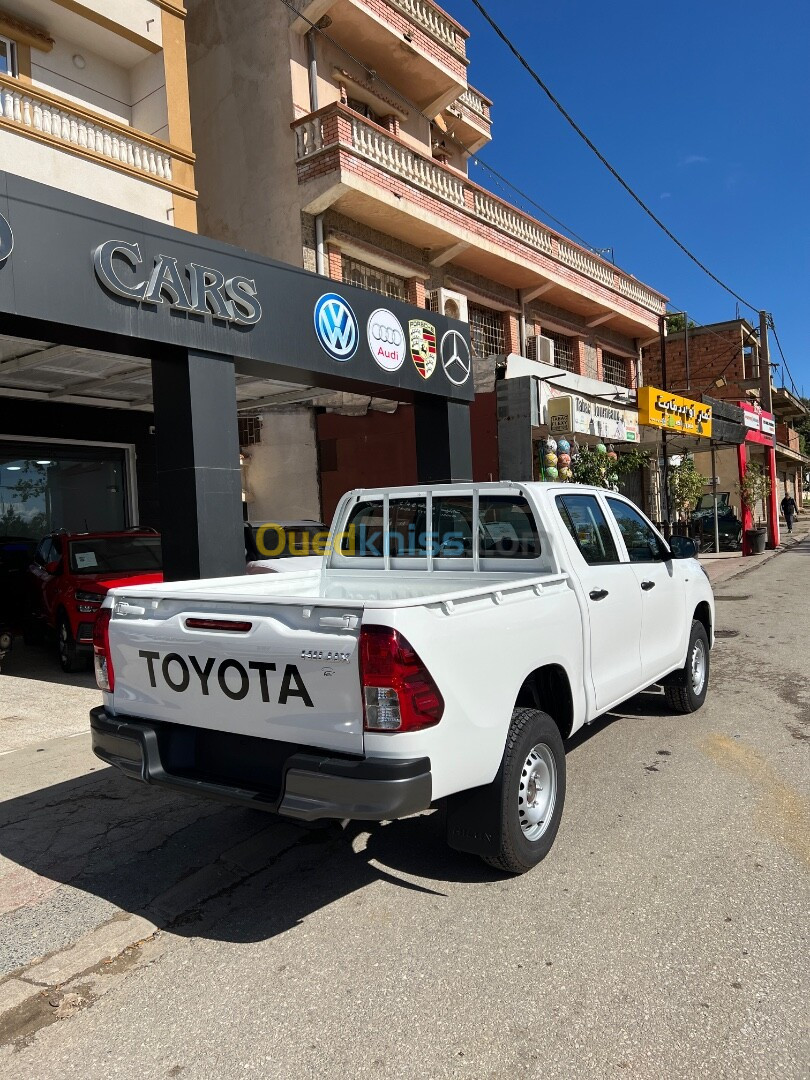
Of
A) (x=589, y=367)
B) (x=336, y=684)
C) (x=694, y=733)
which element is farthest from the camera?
(x=589, y=367)

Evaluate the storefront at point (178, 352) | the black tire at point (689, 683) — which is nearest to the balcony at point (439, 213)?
the storefront at point (178, 352)

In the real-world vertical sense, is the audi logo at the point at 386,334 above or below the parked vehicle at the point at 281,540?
above

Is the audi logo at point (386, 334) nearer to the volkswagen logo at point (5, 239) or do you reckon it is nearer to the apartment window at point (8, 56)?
the volkswagen logo at point (5, 239)

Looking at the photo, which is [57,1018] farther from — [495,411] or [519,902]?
[495,411]

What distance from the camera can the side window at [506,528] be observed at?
14.8 feet

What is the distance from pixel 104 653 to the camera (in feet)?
12.6

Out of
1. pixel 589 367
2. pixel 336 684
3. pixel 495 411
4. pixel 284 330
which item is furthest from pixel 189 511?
pixel 589 367

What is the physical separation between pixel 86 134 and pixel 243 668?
11.1 meters

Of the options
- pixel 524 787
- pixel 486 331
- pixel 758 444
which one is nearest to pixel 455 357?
pixel 486 331

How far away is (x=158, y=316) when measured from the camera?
22.9 feet

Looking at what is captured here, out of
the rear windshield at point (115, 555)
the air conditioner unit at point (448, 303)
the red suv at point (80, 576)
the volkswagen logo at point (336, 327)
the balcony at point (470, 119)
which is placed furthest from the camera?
the balcony at point (470, 119)

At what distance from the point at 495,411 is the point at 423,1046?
12528mm

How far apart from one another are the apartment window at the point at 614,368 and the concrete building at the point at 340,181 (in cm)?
726

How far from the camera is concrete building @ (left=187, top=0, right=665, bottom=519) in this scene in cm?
1421
